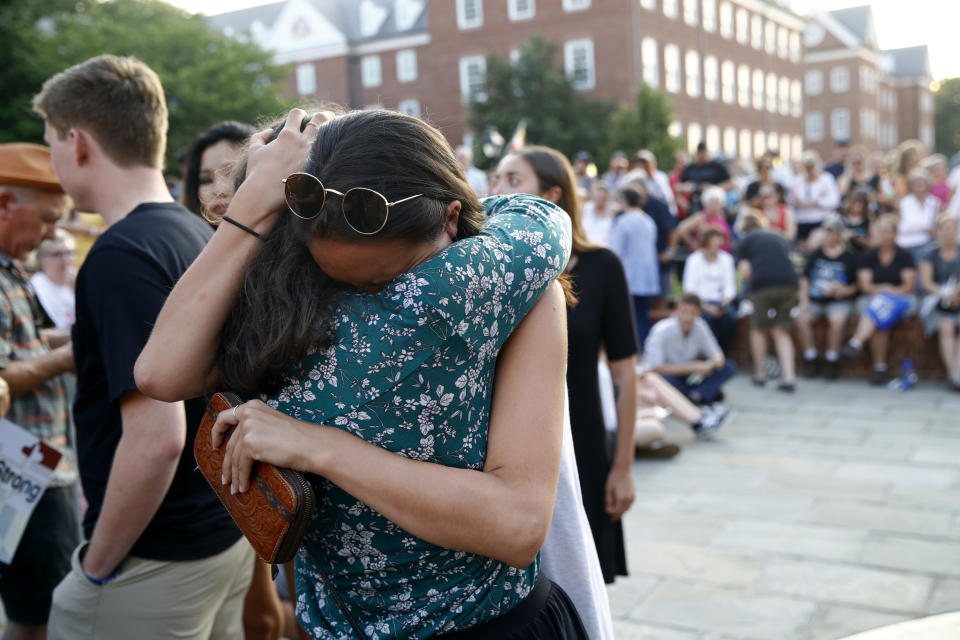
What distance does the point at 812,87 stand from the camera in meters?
65.7

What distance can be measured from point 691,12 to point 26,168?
46.2 metres

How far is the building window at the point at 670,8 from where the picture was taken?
1692 inches

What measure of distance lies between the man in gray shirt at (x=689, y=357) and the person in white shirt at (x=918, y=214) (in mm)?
4350

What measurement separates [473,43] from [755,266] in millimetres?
36198

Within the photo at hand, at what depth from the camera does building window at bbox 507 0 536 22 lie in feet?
140

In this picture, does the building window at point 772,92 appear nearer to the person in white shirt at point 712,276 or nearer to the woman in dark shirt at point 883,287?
the woman in dark shirt at point 883,287

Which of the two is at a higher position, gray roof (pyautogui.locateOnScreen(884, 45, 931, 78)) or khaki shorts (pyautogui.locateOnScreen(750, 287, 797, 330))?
gray roof (pyautogui.locateOnScreen(884, 45, 931, 78))

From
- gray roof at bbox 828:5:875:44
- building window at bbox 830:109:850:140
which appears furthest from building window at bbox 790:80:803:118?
gray roof at bbox 828:5:875:44

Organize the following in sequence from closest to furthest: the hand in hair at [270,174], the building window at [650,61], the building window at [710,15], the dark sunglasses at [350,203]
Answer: the dark sunglasses at [350,203]
the hand in hair at [270,174]
the building window at [650,61]
the building window at [710,15]

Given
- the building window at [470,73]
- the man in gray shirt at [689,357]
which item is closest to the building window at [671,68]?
the building window at [470,73]

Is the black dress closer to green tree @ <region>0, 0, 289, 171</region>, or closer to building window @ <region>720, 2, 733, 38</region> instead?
green tree @ <region>0, 0, 289, 171</region>

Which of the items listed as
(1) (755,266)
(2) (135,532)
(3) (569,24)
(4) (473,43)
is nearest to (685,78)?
(3) (569,24)

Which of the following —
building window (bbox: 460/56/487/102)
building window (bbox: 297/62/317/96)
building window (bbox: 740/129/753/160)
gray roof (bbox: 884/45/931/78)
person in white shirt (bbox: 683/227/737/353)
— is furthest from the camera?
gray roof (bbox: 884/45/931/78)

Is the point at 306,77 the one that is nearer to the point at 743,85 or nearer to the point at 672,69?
the point at 672,69
